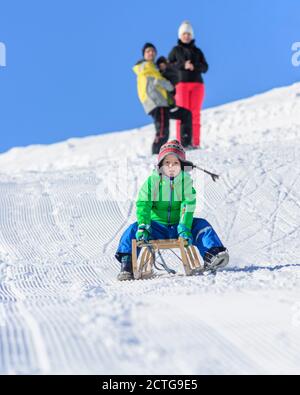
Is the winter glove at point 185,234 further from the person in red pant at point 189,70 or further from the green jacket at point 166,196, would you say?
the person in red pant at point 189,70

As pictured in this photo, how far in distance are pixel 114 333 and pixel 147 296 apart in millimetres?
1070

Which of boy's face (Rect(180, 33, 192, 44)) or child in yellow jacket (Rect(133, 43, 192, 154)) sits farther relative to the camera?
boy's face (Rect(180, 33, 192, 44))

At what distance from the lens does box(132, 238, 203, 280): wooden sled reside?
5.14m

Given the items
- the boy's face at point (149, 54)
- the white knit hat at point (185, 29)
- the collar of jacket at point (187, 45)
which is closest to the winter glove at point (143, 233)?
the boy's face at point (149, 54)

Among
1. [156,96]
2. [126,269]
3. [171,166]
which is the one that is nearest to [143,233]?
[126,269]

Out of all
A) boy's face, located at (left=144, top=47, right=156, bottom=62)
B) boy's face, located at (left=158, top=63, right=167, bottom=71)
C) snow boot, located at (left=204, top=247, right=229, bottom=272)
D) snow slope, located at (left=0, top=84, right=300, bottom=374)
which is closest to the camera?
snow slope, located at (left=0, top=84, right=300, bottom=374)

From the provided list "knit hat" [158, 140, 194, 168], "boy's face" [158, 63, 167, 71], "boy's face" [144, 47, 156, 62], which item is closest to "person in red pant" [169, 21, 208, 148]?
"boy's face" [158, 63, 167, 71]

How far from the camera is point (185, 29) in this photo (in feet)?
34.3

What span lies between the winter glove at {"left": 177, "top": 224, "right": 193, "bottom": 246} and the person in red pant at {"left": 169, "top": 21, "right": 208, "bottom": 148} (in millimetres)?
5434

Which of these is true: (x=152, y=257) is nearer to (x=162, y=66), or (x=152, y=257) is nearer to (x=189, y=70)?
(x=189, y=70)

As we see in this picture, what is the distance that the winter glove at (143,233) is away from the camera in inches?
206

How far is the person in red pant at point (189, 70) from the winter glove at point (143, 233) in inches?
215

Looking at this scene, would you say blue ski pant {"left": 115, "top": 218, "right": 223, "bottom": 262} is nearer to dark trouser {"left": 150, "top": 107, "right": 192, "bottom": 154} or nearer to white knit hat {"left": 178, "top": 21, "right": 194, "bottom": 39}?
dark trouser {"left": 150, "top": 107, "right": 192, "bottom": 154}
